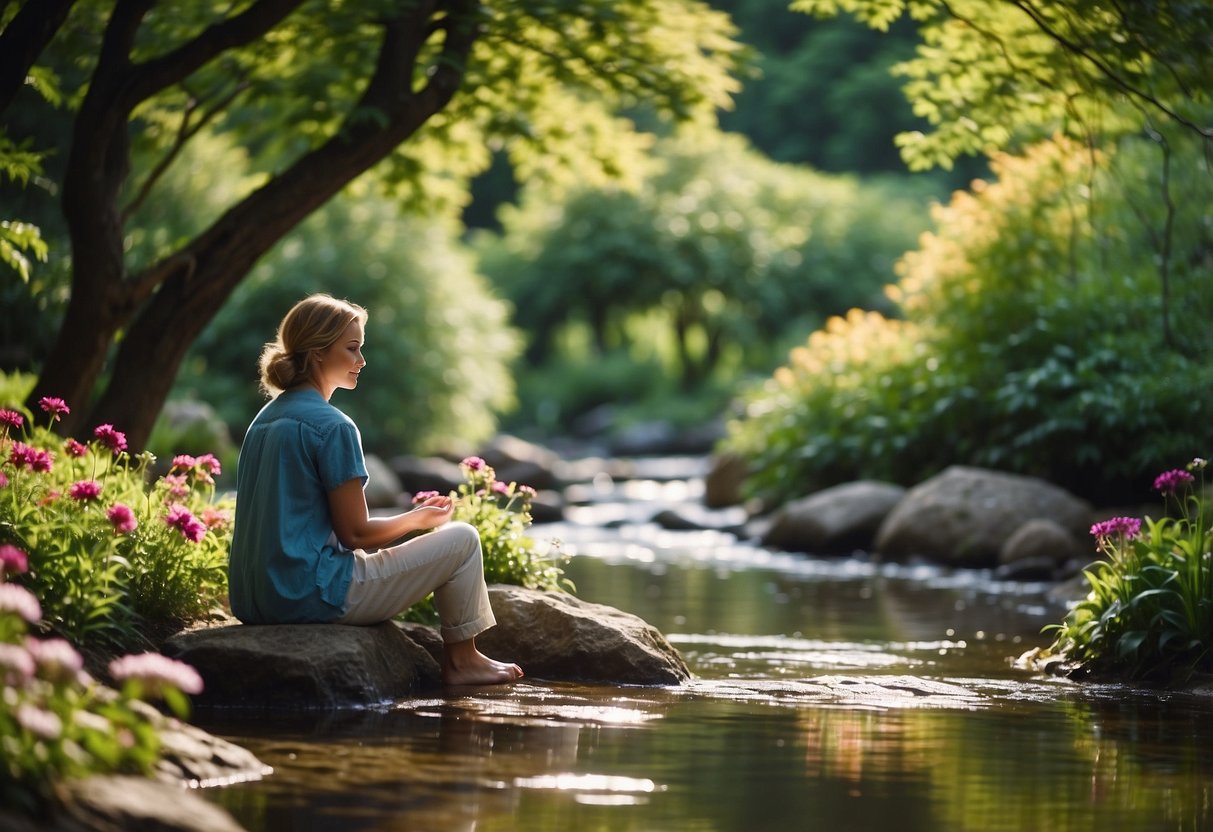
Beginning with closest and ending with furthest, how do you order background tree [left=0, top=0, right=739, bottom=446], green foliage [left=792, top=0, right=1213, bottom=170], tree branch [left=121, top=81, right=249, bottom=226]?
green foliage [left=792, top=0, right=1213, bottom=170], background tree [left=0, top=0, right=739, bottom=446], tree branch [left=121, top=81, right=249, bottom=226]

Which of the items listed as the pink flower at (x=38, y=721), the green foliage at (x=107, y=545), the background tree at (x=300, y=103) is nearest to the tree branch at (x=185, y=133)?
the background tree at (x=300, y=103)

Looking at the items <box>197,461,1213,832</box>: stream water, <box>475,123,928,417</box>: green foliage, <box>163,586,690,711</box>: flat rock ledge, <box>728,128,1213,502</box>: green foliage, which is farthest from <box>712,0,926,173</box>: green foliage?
<box>163,586,690,711</box>: flat rock ledge

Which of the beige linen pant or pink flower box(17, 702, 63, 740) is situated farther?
the beige linen pant

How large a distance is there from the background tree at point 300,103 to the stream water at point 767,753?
3594 mm

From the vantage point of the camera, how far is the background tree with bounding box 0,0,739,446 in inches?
375

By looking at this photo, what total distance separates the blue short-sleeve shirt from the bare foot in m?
0.64

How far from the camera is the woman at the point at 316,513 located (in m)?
6.73

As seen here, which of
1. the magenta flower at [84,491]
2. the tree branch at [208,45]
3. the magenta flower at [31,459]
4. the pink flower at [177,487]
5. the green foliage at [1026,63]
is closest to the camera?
the magenta flower at [84,491]

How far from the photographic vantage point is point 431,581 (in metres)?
7.05

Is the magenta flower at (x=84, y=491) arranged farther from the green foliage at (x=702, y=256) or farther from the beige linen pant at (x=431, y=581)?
the green foliage at (x=702, y=256)

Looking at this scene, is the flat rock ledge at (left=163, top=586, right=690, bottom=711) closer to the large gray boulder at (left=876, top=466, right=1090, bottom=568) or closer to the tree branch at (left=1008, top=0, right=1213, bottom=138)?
the tree branch at (left=1008, top=0, right=1213, bottom=138)

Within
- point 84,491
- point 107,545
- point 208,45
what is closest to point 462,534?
point 107,545

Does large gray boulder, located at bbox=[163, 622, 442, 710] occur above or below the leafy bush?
below

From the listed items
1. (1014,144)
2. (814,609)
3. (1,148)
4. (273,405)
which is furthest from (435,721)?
(1014,144)
